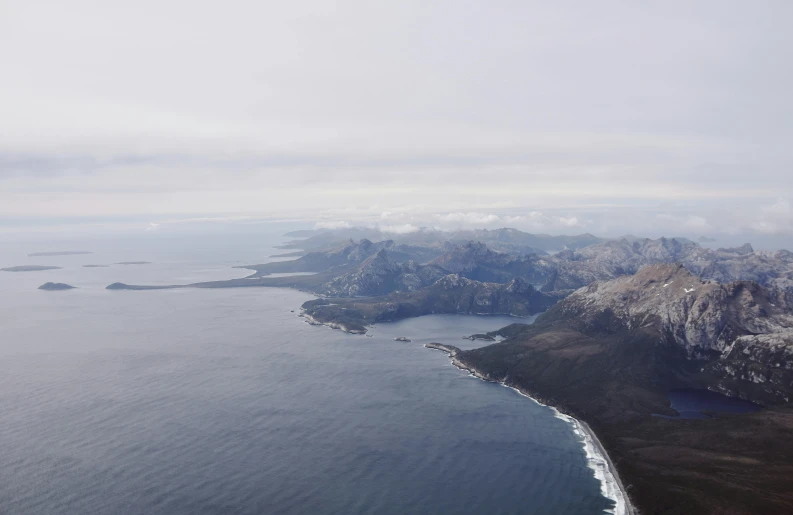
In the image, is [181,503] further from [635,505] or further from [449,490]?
[635,505]

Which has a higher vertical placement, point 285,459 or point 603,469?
point 285,459

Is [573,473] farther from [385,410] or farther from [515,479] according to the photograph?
[385,410]

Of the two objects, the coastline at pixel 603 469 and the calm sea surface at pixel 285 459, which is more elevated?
the calm sea surface at pixel 285 459

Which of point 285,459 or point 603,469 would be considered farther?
point 603,469

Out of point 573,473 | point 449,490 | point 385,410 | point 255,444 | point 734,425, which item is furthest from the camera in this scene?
point 385,410

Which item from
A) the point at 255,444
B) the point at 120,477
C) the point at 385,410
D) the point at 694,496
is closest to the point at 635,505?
the point at 694,496

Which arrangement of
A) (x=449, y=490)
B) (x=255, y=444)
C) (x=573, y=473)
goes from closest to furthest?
(x=449, y=490)
(x=573, y=473)
(x=255, y=444)

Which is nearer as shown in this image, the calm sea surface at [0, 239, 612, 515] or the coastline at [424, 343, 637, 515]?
the calm sea surface at [0, 239, 612, 515]

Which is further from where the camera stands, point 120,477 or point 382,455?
point 382,455

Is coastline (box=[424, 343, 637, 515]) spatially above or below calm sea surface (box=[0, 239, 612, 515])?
below

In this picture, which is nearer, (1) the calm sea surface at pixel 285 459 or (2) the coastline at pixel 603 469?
(1) the calm sea surface at pixel 285 459
